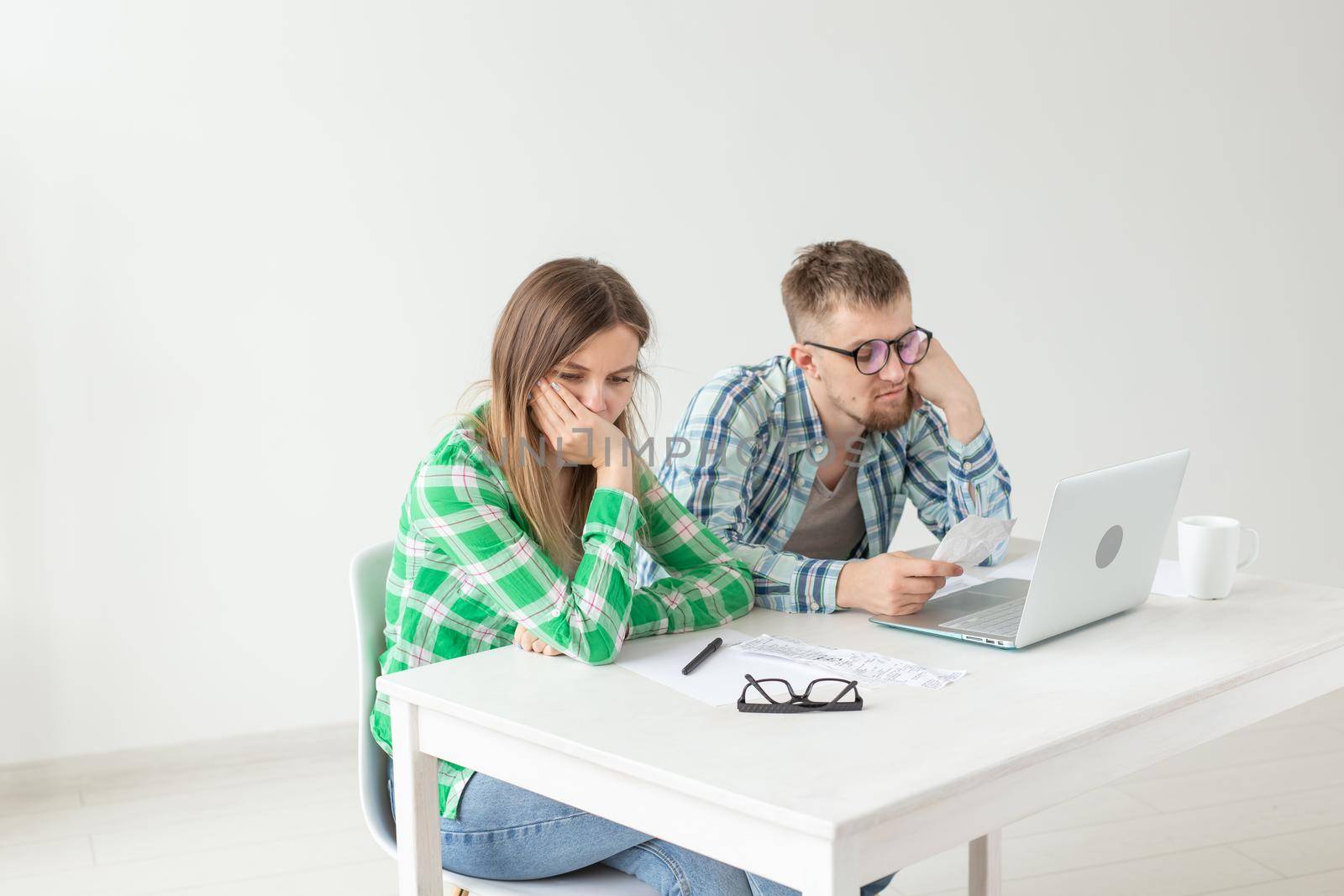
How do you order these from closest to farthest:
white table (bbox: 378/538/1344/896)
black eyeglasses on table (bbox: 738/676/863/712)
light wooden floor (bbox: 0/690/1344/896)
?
white table (bbox: 378/538/1344/896)
black eyeglasses on table (bbox: 738/676/863/712)
light wooden floor (bbox: 0/690/1344/896)

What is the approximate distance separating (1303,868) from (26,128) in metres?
3.09

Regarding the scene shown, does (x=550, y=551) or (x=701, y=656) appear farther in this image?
(x=550, y=551)

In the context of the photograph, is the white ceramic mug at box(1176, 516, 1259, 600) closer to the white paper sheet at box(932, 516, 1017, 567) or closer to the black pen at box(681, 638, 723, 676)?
the white paper sheet at box(932, 516, 1017, 567)

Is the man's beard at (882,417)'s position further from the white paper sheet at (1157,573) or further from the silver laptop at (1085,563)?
the silver laptop at (1085,563)

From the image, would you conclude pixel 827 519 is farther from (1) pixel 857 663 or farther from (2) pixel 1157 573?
(1) pixel 857 663

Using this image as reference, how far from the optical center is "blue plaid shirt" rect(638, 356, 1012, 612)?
210 cm

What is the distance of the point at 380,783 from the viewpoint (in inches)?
66.6

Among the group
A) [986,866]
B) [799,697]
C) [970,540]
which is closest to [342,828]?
[986,866]

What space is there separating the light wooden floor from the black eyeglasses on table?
1264 millimetres

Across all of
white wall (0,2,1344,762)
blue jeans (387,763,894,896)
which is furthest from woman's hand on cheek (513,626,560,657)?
white wall (0,2,1344,762)

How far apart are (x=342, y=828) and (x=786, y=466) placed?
133 cm

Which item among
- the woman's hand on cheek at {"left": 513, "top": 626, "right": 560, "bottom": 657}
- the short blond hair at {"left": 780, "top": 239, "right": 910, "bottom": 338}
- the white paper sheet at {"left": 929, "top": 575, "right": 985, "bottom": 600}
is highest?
the short blond hair at {"left": 780, "top": 239, "right": 910, "bottom": 338}

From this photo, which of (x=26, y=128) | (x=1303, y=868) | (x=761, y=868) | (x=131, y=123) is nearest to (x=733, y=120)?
(x=131, y=123)

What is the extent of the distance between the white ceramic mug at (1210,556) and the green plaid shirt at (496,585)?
0.60 metres
